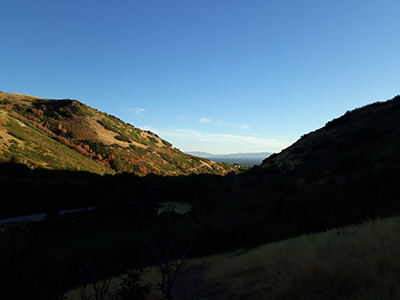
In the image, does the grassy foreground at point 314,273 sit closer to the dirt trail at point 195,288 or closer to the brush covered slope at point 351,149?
the dirt trail at point 195,288

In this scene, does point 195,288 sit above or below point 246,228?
below

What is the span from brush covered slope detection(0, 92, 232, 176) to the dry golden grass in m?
32.0

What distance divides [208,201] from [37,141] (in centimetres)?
3265

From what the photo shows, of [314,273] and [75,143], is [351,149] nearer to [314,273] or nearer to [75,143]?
[314,273]

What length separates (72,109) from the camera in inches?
2539

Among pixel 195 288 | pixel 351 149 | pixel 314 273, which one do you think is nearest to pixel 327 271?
pixel 314 273

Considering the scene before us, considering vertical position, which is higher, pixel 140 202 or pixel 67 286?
pixel 140 202

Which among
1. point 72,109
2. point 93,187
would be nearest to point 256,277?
point 93,187

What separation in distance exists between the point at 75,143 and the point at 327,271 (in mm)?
53352

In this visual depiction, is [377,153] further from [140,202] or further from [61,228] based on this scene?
[61,228]

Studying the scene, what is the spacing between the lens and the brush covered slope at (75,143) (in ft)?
116

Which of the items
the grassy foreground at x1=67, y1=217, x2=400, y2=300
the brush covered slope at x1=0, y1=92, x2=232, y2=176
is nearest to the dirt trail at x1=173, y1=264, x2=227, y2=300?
the grassy foreground at x1=67, y1=217, x2=400, y2=300

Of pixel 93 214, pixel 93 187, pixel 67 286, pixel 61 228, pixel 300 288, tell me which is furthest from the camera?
pixel 93 187

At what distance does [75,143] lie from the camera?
49.7 m
